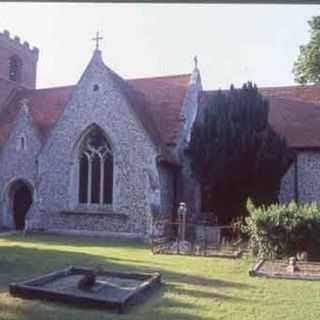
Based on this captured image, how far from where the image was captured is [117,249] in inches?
610

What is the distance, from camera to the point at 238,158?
62.4ft

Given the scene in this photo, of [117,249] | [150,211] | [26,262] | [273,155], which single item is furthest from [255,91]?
[26,262]

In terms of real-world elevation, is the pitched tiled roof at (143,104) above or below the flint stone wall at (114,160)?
above

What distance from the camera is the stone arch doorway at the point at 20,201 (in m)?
23.2

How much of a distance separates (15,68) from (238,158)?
1657 cm

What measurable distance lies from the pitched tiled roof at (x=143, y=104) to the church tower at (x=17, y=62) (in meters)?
1.29

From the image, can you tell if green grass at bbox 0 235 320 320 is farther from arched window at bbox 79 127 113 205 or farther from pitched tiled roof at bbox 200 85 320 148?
pitched tiled roof at bbox 200 85 320 148

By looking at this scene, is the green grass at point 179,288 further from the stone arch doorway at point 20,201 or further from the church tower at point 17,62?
the church tower at point 17,62

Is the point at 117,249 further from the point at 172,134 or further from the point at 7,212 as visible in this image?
the point at 7,212

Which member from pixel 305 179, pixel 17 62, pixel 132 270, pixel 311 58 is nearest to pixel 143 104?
pixel 305 179

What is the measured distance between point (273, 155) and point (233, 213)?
2.82 m

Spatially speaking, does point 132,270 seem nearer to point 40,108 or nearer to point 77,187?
point 77,187

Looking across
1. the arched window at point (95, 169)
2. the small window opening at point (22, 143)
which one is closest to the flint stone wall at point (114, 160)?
the arched window at point (95, 169)

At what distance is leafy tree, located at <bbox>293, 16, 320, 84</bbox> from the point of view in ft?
94.0
